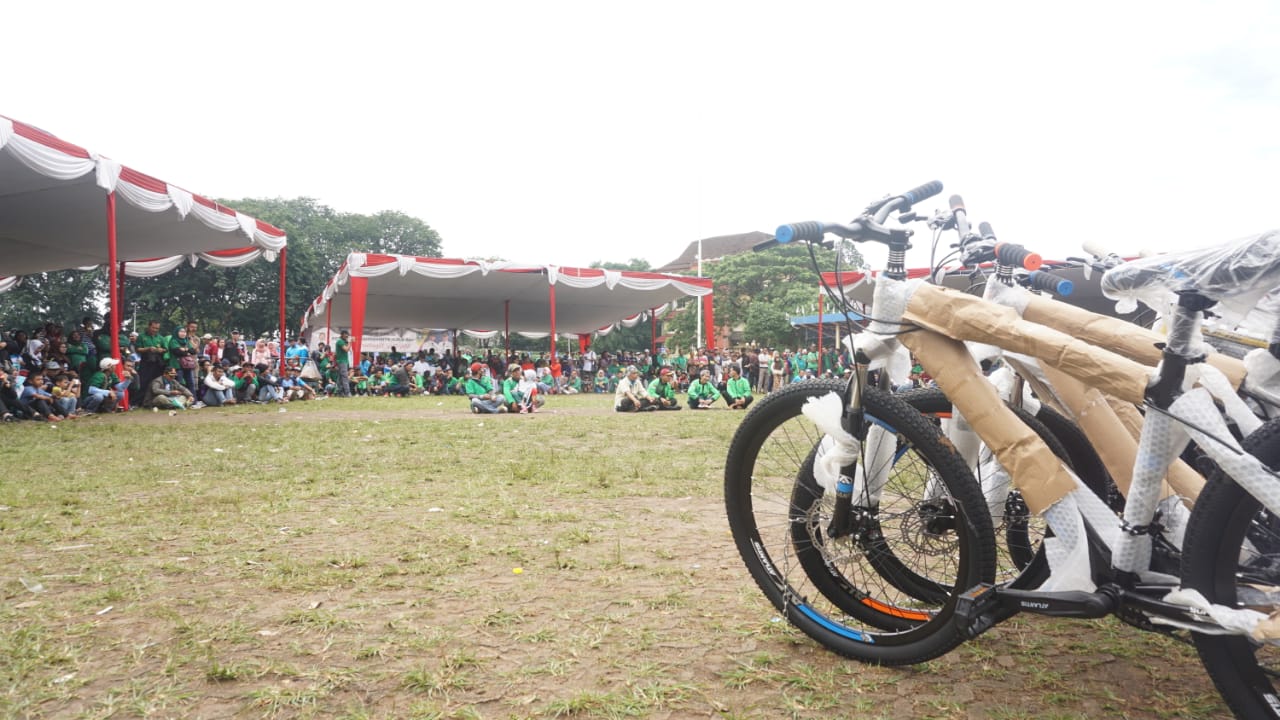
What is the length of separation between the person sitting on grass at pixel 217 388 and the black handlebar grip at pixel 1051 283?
1539 cm

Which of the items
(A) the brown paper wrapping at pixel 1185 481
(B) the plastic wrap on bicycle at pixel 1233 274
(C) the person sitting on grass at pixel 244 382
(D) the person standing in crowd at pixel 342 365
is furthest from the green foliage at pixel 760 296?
(B) the plastic wrap on bicycle at pixel 1233 274

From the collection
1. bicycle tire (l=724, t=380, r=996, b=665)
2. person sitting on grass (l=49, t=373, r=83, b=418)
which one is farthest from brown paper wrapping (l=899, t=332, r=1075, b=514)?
person sitting on grass (l=49, t=373, r=83, b=418)

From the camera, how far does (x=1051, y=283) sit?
8.42ft

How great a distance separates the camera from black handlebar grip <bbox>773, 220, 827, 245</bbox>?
2.23 m

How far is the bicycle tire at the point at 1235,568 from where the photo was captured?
1.70 m

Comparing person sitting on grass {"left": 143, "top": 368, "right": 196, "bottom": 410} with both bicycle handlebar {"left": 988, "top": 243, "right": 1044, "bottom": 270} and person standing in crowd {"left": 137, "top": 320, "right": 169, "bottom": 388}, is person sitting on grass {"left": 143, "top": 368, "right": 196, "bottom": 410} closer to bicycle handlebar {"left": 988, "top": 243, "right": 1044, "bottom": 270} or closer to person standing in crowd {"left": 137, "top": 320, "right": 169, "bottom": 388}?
person standing in crowd {"left": 137, "top": 320, "right": 169, "bottom": 388}

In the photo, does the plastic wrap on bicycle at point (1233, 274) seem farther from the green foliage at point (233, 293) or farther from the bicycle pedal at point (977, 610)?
the green foliage at point (233, 293)

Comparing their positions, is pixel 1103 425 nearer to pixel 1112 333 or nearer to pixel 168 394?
pixel 1112 333

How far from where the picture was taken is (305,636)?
8.34 feet

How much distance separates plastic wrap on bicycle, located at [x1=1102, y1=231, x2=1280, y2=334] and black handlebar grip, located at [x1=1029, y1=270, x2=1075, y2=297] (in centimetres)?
53

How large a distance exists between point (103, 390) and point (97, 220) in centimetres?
386

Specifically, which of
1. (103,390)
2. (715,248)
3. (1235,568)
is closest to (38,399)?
(103,390)

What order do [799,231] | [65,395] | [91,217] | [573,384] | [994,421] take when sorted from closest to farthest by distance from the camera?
[994,421] < [799,231] < [65,395] < [91,217] < [573,384]

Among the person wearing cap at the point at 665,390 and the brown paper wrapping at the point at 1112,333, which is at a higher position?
the brown paper wrapping at the point at 1112,333
